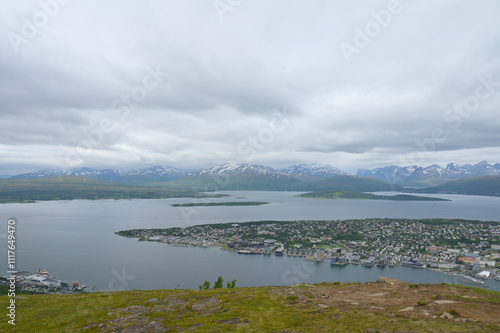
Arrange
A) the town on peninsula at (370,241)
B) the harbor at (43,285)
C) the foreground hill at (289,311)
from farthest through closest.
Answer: the town on peninsula at (370,241) < the harbor at (43,285) < the foreground hill at (289,311)

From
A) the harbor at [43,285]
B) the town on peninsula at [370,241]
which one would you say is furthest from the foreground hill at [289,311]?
the town on peninsula at [370,241]

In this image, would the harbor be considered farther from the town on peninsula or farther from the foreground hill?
the town on peninsula

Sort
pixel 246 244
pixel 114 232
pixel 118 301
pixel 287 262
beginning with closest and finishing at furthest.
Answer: pixel 118 301 < pixel 287 262 < pixel 246 244 < pixel 114 232

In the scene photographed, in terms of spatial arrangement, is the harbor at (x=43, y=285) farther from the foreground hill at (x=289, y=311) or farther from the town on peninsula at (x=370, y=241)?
the town on peninsula at (x=370, y=241)

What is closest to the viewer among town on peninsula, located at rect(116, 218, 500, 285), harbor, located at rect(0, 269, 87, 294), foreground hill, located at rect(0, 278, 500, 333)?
foreground hill, located at rect(0, 278, 500, 333)

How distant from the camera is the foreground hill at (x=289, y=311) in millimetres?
10438

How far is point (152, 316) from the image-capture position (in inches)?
558

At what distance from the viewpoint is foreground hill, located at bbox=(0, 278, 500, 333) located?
34.2 ft

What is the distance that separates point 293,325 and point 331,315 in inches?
74.6

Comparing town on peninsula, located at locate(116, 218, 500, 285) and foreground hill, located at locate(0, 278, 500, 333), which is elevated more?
foreground hill, located at locate(0, 278, 500, 333)

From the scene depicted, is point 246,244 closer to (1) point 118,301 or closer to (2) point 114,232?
(2) point 114,232

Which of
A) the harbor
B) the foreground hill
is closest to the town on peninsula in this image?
the harbor

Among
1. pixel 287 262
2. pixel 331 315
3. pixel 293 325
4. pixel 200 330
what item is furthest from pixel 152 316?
pixel 287 262

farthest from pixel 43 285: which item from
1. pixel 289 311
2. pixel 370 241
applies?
pixel 370 241
